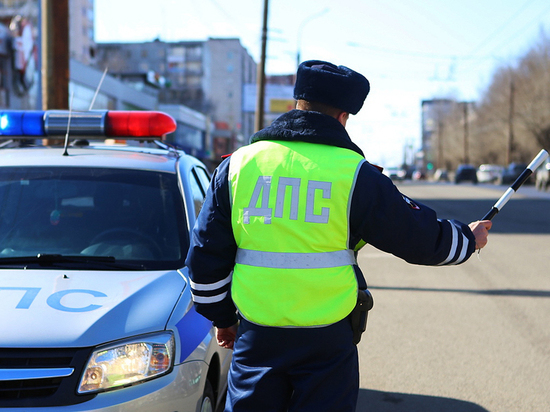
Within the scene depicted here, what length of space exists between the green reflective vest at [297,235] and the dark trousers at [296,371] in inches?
2.1

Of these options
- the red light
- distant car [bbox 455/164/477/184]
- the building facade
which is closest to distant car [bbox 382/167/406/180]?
the red light

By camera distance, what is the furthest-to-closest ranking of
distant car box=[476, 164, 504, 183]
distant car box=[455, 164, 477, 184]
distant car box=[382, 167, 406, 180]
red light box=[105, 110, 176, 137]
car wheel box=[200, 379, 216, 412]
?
1. distant car box=[476, 164, 504, 183]
2. distant car box=[455, 164, 477, 184]
3. red light box=[105, 110, 176, 137]
4. distant car box=[382, 167, 406, 180]
5. car wheel box=[200, 379, 216, 412]

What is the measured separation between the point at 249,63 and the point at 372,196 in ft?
388

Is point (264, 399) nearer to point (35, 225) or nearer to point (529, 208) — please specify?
point (35, 225)

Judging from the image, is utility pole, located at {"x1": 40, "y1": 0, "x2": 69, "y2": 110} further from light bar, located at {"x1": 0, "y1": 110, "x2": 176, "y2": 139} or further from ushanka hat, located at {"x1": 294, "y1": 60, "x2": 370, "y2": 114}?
ushanka hat, located at {"x1": 294, "y1": 60, "x2": 370, "y2": 114}

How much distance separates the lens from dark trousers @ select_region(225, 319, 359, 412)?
2203mm

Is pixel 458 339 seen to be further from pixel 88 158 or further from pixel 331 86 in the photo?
pixel 331 86

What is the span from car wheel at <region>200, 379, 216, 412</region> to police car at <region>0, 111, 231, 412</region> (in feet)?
0.08

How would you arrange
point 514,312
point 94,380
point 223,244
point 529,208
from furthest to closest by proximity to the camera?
1. point 529,208
2. point 514,312
3. point 94,380
4. point 223,244

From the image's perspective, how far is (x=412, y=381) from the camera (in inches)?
188

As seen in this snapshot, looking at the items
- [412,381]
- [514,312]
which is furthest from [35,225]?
[514,312]

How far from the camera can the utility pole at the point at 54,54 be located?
9.18 metres

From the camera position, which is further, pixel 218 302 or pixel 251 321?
pixel 218 302

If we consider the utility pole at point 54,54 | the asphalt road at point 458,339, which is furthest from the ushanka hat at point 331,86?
the utility pole at point 54,54
